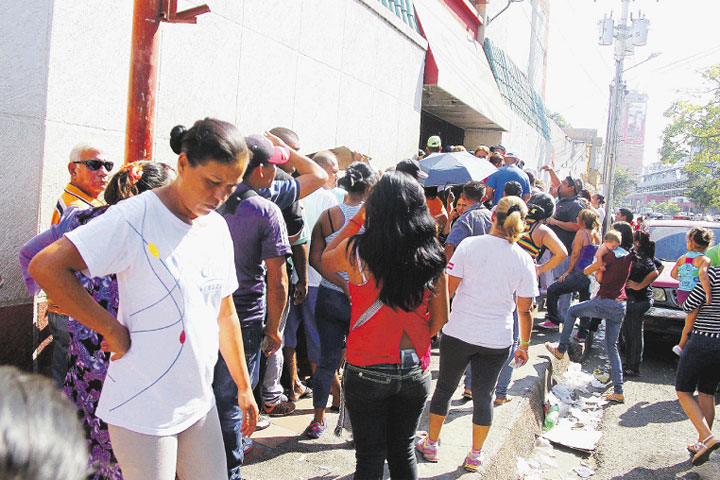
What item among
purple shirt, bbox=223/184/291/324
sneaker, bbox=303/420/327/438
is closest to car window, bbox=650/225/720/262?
sneaker, bbox=303/420/327/438

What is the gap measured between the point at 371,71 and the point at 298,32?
2.09 m

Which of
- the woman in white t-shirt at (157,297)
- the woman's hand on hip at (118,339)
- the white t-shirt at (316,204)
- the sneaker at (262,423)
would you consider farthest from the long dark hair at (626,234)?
the woman's hand on hip at (118,339)

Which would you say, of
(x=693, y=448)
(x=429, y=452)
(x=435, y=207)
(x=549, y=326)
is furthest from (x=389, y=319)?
(x=549, y=326)

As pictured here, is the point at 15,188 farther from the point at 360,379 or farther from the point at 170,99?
the point at 360,379

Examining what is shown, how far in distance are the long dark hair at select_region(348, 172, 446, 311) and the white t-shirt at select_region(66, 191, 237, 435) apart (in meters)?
1.00

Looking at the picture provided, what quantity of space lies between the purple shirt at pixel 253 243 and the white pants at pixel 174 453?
1.12 m

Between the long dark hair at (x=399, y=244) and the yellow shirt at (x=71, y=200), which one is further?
the yellow shirt at (x=71, y=200)

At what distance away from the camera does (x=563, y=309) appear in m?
8.52

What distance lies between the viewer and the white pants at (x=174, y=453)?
6.77ft

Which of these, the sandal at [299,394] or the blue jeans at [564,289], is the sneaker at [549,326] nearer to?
the blue jeans at [564,289]

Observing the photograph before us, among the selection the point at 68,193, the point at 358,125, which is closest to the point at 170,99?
the point at 68,193

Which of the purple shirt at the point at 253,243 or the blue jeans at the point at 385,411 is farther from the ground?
the purple shirt at the point at 253,243

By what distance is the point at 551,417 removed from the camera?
6.07 m

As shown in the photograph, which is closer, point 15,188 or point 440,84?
point 15,188
